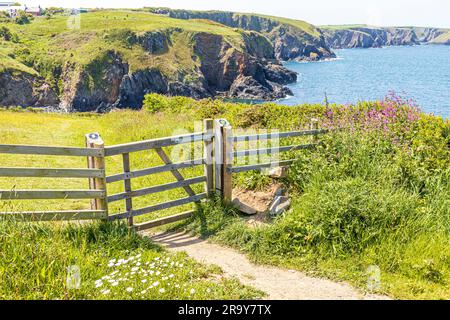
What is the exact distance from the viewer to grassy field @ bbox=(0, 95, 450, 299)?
19.3 ft

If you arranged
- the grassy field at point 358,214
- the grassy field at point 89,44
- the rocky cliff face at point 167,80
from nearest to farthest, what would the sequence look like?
the grassy field at point 358,214, the rocky cliff face at point 167,80, the grassy field at point 89,44

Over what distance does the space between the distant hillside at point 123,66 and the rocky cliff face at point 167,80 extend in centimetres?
28

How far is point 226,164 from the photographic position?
28.0ft

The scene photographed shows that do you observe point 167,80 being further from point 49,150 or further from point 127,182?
point 49,150

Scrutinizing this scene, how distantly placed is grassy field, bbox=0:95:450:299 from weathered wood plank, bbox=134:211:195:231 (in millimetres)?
229

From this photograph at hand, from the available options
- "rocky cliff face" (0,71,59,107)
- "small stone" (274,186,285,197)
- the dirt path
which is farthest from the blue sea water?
the dirt path

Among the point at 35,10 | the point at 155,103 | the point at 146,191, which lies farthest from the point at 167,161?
the point at 35,10

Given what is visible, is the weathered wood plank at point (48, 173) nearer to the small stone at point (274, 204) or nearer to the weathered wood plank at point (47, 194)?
the weathered wood plank at point (47, 194)

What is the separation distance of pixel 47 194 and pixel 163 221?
95.0 inches

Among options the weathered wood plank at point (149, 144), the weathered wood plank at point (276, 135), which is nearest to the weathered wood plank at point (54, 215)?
the weathered wood plank at point (149, 144)

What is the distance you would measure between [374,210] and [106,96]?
360ft

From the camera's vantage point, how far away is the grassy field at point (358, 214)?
5.88 m

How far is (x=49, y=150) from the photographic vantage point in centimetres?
664

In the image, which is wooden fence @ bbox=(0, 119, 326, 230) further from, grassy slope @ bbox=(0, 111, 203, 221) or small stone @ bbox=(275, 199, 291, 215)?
small stone @ bbox=(275, 199, 291, 215)
